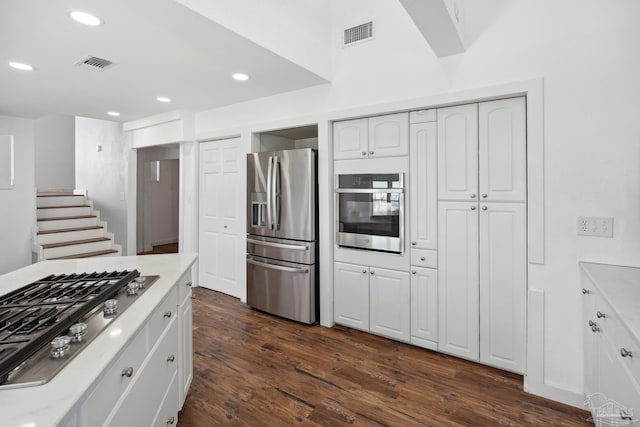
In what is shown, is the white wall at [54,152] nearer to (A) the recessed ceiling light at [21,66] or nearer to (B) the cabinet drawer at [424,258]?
(A) the recessed ceiling light at [21,66]

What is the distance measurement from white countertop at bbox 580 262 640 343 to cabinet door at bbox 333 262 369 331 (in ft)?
5.41

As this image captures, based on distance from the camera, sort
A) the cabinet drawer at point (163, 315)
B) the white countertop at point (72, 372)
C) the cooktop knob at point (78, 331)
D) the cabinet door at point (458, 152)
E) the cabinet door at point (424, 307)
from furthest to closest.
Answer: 1. the cabinet door at point (424, 307)
2. the cabinet door at point (458, 152)
3. the cabinet drawer at point (163, 315)
4. the cooktop knob at point (78, 331)
5. the white countertop at point (72, 372)

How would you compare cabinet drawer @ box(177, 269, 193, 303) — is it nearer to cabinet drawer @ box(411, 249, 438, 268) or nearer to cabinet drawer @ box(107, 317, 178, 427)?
cabinet drawer @ box(107, 317, 178, 427)

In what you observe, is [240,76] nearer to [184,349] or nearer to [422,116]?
[422,116]

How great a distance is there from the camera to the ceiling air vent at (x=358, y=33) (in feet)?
9.82

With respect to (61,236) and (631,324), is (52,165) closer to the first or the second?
(61,236)

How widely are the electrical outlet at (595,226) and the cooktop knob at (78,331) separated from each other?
8.49 ft

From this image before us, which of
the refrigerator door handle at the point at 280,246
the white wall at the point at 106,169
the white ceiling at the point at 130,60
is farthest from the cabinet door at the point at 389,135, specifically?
the white wall at the point at 106,169

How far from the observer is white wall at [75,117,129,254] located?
18.2ft

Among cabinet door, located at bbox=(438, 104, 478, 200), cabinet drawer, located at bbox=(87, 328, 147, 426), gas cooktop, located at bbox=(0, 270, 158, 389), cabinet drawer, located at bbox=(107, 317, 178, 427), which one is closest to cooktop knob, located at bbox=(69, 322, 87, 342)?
gas cooktop, located at bbox=(0, 270, 158, 389)

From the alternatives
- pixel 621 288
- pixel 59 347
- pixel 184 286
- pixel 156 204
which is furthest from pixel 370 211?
pixel 156 204

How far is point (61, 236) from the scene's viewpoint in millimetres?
5090

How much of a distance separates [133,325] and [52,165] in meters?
8.04

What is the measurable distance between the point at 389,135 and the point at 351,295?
1.51 meters
